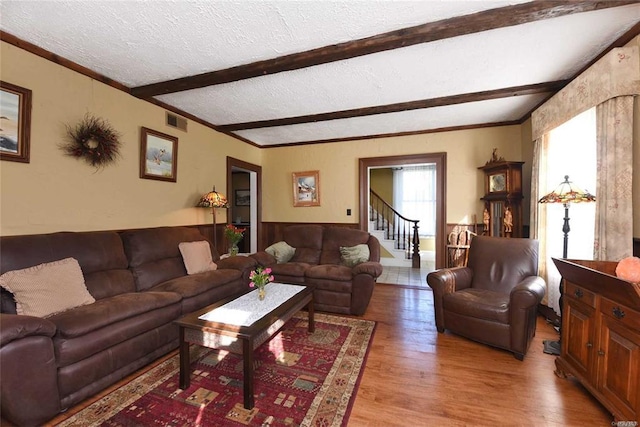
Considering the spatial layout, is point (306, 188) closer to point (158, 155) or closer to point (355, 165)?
point (355, 165)

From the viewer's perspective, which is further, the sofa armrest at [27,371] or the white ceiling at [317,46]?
the white ceiling at [317,46]

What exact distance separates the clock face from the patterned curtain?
1.49 metres

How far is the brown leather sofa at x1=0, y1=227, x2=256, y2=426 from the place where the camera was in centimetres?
145

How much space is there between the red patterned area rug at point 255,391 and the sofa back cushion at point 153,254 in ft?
2.98

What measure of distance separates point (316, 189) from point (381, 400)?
3.82m

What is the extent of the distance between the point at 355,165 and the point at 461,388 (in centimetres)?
372

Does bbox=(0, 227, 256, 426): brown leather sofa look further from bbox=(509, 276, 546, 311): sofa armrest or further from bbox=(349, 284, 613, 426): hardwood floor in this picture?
bbox=(509, 276, 546, 311): sofa armrest

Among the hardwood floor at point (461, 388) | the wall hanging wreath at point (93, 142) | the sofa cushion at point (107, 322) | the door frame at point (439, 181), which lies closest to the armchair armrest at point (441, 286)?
the hardwood floor at point (461, 388)

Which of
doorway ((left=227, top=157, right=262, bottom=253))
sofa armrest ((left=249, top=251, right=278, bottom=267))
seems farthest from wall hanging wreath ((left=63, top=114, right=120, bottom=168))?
sofa armrest ((left=249, top=251, right=278, bottom=267))

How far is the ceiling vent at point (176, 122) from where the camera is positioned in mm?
3447

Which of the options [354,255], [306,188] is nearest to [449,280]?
[354,255]

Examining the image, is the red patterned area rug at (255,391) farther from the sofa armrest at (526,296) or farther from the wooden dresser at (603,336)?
the wooden dresser at (603,336)

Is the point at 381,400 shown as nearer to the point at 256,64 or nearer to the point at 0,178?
the point at 256,64

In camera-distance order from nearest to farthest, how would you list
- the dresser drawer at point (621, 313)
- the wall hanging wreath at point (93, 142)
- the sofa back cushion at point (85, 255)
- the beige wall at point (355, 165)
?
the dresser drawer at point (621, 313), the sofa back cushion at point (85, 255), the wall hanging wreath at point (93, 142), the beige wall at point (355, 165)
